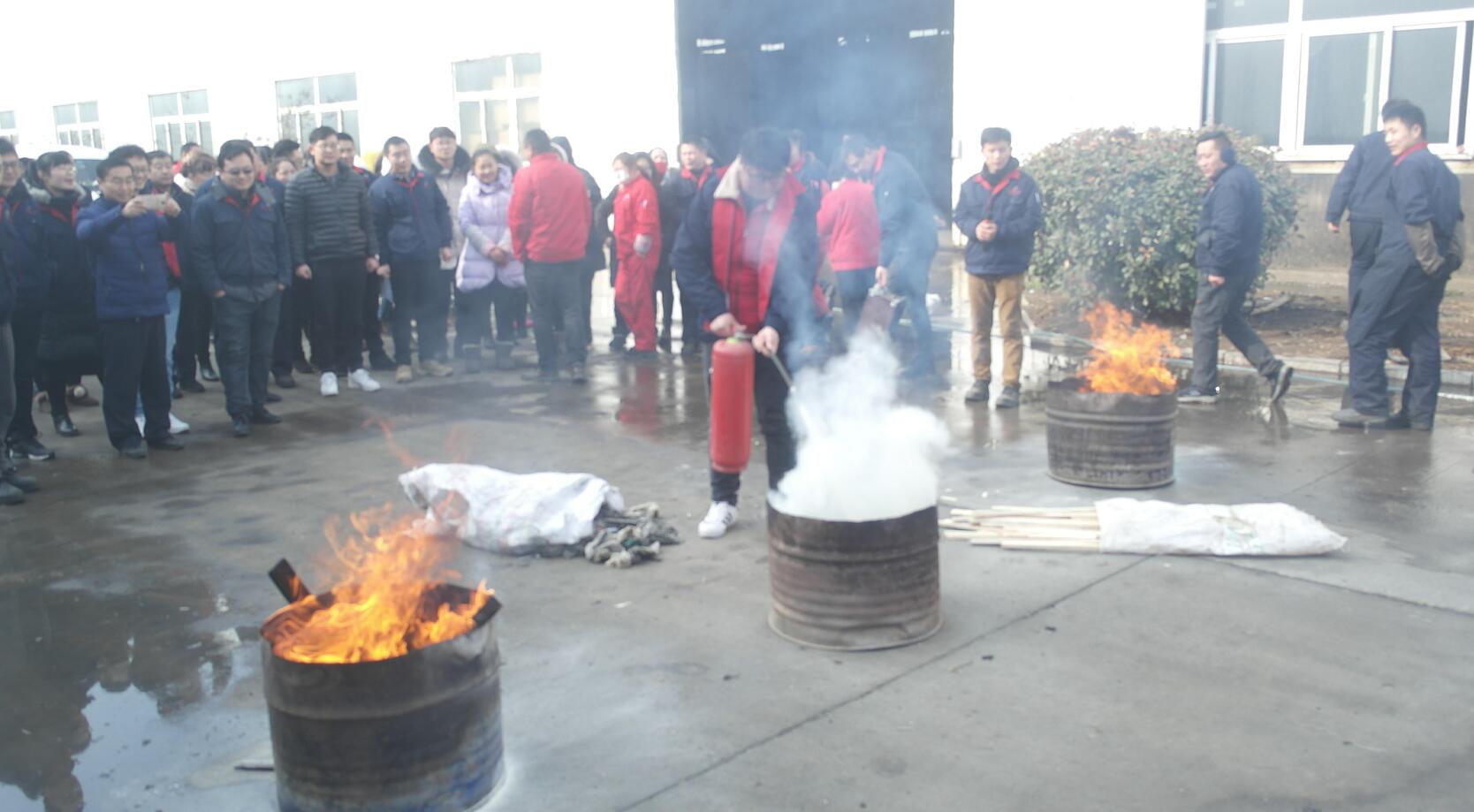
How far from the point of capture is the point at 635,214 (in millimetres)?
11258

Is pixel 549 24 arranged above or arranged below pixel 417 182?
above

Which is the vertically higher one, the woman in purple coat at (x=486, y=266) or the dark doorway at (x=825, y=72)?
the dark doorway at (x=825, y=72)

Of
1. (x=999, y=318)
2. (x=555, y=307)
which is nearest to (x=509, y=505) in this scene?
(x=999, y=318)

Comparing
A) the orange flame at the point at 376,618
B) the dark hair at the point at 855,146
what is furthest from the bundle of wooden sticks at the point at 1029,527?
the dark hair at the point at 855,146

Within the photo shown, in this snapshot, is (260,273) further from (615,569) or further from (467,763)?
(467,763)

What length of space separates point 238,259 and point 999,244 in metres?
5.40

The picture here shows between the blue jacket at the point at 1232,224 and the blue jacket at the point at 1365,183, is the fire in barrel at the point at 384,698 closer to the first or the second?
the blue jacket at the point at 1232,224

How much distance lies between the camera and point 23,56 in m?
31.2

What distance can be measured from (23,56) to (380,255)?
86.8 ft

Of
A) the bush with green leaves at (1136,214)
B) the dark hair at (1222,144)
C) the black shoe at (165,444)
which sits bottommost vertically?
the black shoe at (165,444)

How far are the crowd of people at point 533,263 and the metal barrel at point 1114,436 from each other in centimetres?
155

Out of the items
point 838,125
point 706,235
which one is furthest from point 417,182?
point 706,235

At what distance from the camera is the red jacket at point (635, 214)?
36.8 ft

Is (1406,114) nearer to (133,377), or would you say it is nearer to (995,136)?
(995,136)
